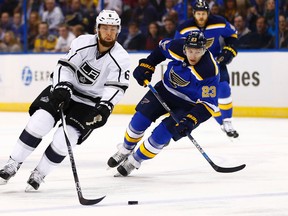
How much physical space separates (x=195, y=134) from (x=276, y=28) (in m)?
2.28

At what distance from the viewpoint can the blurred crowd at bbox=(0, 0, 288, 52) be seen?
1104 centimetres

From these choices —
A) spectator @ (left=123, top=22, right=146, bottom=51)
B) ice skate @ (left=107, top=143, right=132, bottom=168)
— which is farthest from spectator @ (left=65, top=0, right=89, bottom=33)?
ice skate @ (left=107, top=143, right=132, bottom=168)

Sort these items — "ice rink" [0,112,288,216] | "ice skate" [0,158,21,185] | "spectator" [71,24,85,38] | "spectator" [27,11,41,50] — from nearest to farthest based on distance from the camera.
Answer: "ice rink" [0,112,288,216] → "ice skate" [0,158,21,185] → "spectator" [71,24,85,38] → "spectator" [27,11,41,50]

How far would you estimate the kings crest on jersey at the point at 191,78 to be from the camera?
239 inches

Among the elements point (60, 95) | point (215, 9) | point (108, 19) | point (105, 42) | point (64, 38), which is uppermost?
point (108, 19)

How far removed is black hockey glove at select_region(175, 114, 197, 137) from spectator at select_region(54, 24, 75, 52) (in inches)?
270

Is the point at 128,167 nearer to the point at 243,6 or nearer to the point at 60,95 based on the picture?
the point at 60,95

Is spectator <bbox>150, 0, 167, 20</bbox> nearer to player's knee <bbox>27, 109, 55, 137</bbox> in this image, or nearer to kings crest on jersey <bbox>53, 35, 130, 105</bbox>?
kings crest on jersey <bbox>53, 35, 130, 105</bbox>

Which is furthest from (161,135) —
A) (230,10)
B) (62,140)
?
(230,10)

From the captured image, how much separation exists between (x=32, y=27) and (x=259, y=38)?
3327 mm

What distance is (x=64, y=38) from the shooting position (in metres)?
12.6

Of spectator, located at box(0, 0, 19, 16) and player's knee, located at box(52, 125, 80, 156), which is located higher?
player's knee, located at box(52, 125, 80, 156)

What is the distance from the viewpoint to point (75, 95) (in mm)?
5586

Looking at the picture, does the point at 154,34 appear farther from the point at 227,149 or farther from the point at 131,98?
the point at 227,149
